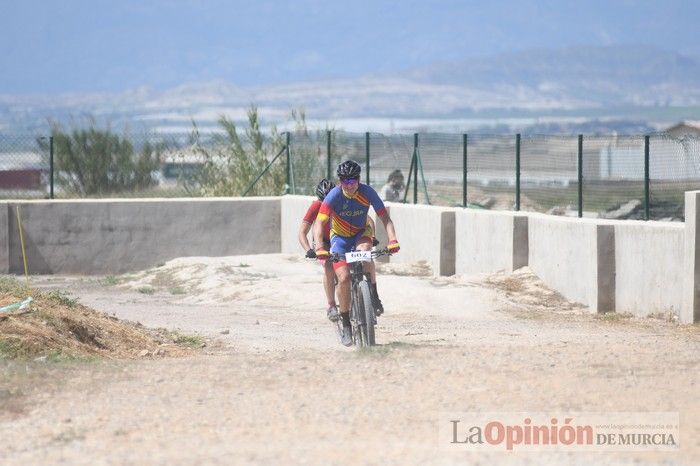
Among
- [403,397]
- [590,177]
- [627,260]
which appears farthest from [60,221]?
[403,397]

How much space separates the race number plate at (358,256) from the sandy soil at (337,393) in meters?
0.78

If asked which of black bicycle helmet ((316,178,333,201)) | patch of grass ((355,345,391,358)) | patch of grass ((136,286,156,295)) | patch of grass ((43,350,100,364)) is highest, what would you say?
black bicycle helmet ((316,178,333,201))

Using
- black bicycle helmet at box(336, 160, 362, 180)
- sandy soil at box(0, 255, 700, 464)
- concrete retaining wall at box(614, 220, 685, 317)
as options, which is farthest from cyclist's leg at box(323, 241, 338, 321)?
concrete retaining wall at box(614, 220, 685, 317)

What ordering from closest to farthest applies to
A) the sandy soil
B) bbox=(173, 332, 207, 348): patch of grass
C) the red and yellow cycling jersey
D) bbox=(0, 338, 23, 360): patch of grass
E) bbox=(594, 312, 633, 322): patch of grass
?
the sandy soil, bbox=(0, 338, 23, 360): patch of grass, the red and yellow cycling jersey, bbox=(173, 332, 207, 348): patch of grass, bbox=(594, 312, 633, 322): patch of grass

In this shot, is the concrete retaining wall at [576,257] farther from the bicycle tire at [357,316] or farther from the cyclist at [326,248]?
the bicycle tire at [357,316]

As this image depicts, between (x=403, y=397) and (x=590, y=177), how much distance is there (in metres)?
18.2

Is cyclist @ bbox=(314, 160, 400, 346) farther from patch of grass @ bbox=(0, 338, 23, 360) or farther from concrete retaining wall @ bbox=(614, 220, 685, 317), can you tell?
concrete retaining wall @ bbox=(614, 220, 685, 317)

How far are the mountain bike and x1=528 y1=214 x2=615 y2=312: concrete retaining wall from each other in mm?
4923

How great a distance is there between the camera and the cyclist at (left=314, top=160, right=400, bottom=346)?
13.4 meters

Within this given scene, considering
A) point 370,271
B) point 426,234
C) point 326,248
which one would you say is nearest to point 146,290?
point 426,234

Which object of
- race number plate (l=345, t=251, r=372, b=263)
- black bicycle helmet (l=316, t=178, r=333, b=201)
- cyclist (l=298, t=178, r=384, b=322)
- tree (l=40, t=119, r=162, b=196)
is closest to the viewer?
race number plate (l=345, t=251, r=372, b=263)

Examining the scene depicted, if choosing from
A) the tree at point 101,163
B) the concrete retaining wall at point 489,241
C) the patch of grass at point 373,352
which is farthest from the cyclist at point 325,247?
the tree at point 101,163

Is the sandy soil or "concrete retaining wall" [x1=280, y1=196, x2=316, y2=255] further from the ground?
"concrete retaining wall" [x1=280, y1=196, x2=316, y2=255]

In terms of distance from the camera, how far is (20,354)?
1264 centimetres
